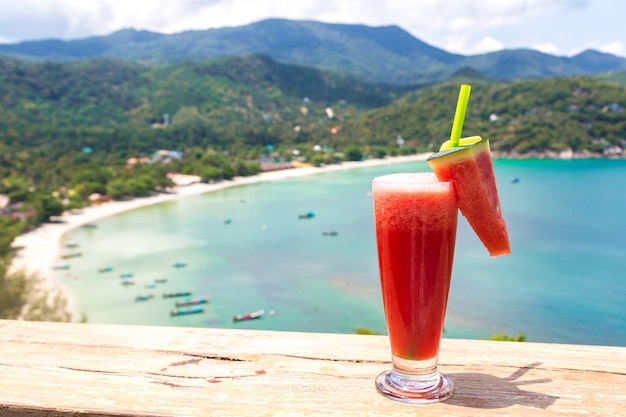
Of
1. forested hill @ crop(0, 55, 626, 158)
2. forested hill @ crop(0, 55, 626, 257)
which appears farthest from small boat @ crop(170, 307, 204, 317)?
forested hill @ crop(0, 55, 626, 158)

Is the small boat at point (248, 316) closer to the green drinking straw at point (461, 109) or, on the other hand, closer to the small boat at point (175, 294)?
the small boat at point (175, 294)

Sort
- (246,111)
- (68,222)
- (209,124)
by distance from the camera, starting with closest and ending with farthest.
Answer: (68,222), (209,124), (246,111)

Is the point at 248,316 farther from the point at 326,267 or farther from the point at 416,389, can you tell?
the point at 416,389

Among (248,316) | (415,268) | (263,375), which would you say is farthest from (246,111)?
(415,268)

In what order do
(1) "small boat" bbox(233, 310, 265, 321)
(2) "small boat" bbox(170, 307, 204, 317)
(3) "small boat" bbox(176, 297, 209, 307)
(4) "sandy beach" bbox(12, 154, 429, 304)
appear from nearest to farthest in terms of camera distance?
1. (1) "small boat" bbox(233, 310, 265, 321)
2. (2) "small boat" bbox(170, 307, 204, 317)
3. (3) "small boat" bbox(176, 297, 209, 307)
4. (4) "sandy beach" bbox(12, 154, 429, 304)

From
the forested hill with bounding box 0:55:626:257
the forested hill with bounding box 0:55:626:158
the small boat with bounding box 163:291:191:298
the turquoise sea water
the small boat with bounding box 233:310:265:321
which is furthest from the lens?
the forested hill with bounding box 0:55:626:158

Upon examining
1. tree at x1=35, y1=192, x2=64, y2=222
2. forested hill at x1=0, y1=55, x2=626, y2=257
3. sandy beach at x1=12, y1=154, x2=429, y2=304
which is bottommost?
sandy beach at x1=12, y1=154, x2=429, y2=304

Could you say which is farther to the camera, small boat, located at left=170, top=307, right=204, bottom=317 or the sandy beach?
the sandy beach

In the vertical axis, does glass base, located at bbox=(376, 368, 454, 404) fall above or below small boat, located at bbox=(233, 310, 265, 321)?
above

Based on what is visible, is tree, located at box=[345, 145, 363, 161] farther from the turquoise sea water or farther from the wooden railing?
the wooden railing
